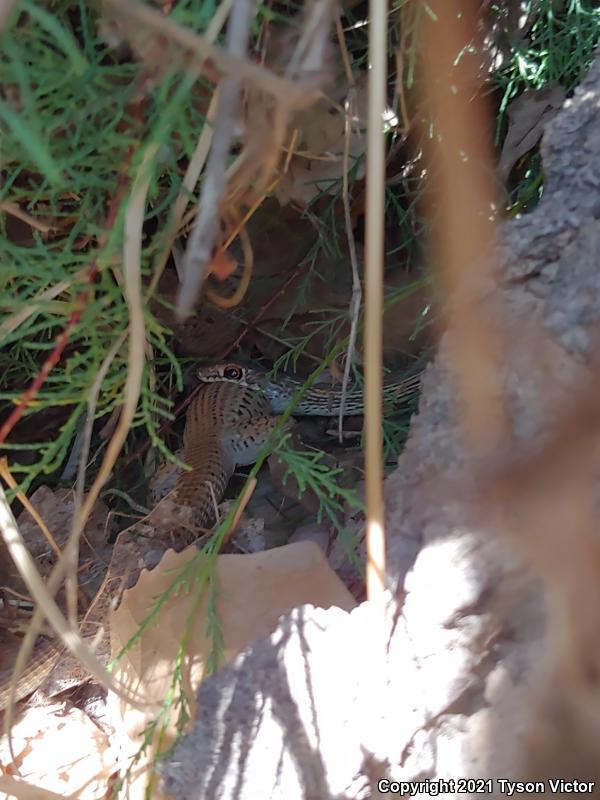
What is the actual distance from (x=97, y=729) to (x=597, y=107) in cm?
161

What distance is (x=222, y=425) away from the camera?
2.78 metres

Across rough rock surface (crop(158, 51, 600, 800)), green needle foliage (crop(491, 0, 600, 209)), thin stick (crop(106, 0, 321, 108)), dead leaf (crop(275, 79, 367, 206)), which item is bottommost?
rough rock surface (crop(158, 51, 600, 800))

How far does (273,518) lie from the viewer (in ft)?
6.43

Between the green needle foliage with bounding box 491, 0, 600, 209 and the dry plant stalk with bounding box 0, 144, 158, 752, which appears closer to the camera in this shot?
the dry plant stalk with bounding box 0, 144, 158, 752

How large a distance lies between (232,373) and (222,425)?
0.24 m

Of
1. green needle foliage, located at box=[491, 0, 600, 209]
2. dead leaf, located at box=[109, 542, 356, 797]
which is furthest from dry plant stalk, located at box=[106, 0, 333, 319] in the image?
green needle foliage, located at box=[491, 0, 600, 209]

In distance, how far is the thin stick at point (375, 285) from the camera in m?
1.00

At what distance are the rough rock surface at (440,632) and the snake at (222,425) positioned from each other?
28.1 inches

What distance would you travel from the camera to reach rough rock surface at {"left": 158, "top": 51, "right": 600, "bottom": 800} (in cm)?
102

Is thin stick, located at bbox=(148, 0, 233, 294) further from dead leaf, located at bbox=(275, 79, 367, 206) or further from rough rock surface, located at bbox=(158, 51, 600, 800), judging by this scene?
rough rock surface, located at bbox=(158, 51, 600, 800)

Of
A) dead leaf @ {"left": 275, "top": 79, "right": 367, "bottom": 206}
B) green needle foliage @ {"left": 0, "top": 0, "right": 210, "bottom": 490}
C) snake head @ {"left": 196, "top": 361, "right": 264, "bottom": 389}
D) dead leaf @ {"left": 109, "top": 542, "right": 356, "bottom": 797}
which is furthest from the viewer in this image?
snake head @ {"left": 196, "top": 361, "right": 264, "bottom": 389}

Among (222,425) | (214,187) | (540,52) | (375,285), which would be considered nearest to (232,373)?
(222,425)

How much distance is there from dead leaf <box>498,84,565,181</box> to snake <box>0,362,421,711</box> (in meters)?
0.60

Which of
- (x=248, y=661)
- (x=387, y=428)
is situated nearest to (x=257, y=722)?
(x=248, y=661)
